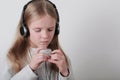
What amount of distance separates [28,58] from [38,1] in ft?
0.85

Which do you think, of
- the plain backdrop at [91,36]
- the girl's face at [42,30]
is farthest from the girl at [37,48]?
the plain backdrop at [91,36]

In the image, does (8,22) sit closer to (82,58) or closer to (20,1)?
(20,1)

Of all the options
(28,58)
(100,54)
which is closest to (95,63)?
(100,54)

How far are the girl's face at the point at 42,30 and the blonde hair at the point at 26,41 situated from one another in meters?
0.02

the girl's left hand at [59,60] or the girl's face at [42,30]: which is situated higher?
the girl's face at [42,30]

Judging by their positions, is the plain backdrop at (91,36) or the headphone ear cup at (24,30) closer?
the headphone ear cup at (24,30)

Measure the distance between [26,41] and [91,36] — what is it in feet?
1.26

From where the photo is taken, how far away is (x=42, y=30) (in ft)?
3.73

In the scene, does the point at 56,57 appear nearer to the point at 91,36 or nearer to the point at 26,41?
the point at 26,41

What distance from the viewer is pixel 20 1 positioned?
1358 mm

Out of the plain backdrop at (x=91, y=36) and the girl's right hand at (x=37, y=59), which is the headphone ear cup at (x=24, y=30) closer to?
the girl's right hand at (x=37, y=59)

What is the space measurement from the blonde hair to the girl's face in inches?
0.9

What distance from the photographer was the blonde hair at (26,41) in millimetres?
1149

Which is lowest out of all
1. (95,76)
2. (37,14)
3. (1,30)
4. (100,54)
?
(95,76)
